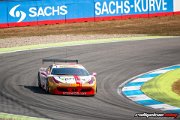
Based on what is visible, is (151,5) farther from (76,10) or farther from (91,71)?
(91,71)

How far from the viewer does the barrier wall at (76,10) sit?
44.3 metres

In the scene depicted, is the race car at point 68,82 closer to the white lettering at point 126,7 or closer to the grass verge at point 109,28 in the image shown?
the grass verge at point 109,28

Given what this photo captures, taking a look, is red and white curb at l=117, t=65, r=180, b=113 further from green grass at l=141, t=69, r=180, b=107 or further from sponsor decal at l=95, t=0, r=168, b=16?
sponsor decal at l=95, t=0, r=168, b=16

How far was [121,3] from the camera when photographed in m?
48.2

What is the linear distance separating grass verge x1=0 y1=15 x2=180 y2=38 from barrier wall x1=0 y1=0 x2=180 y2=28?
45 centimetres

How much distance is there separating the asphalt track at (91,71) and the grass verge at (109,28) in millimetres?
5564

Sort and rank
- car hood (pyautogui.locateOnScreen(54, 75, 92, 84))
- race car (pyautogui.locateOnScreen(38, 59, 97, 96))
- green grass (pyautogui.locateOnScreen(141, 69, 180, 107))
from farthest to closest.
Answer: car hood (pyautogui.locateOnScreen(54, 75, 92, 84)), race car (pyautogui.locateOnScreen(38, 59, 97, 96)), green grass (pyautogui.locateOnScreen(141, 69, 180, 107))

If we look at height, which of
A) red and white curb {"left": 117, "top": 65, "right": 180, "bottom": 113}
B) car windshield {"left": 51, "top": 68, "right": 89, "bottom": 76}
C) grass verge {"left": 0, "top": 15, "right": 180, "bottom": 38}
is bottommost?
red and white curb {"left": 117, "top": 65, "right": 180, "bottom": 113}

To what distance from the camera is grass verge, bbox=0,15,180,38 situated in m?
43.6

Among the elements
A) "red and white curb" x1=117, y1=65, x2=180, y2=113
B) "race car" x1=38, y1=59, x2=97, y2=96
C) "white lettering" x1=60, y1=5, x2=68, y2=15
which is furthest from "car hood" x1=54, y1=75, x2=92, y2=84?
"white lettering" x1=60, y1=5, x2=68, y2=15

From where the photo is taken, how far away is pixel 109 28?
151 feet

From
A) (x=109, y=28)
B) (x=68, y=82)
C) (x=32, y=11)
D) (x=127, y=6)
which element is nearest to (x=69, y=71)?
(x=68, y=82)

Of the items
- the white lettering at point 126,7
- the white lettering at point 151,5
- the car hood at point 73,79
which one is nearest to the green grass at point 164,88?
the car hood at point 73,79

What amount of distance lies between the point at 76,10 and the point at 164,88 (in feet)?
78.3
